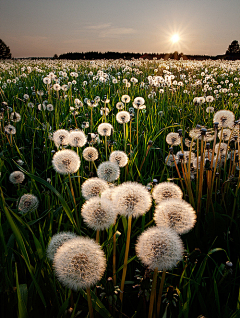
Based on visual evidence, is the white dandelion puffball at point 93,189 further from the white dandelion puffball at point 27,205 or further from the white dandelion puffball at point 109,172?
the white dandelion puffball at point 27,205

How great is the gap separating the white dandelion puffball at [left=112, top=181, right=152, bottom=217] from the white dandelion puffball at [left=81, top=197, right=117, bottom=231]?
0.04 meters

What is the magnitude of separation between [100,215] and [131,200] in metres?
0.17

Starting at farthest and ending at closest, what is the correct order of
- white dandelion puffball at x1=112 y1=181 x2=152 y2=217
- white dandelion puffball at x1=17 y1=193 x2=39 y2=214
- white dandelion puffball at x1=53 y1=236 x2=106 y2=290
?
1. white dandelion puffball at x1=17 y1=193 x2=39 y2=214
2. white dandelion puffball at x1=112 y1=181 x2=152 y2=217
3. white dandelion puffball at x1=53 y1=236 x2=106 y2=290

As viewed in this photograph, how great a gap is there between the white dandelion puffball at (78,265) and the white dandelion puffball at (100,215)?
13 cm

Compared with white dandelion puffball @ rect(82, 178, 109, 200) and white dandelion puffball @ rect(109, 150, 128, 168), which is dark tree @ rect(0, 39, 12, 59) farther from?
white dandelion puffball @ rect(82, 178, 109, 200)

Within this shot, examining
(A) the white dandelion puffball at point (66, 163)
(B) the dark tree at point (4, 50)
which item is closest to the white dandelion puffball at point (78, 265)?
(A) the white dandelion puffball at point (66, 163)

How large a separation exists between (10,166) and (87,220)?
2.18 meters

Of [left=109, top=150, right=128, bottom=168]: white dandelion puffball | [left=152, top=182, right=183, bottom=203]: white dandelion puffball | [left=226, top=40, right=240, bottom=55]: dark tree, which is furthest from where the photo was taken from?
[left=226, top=40, right=240, bottom=55]: dark tree

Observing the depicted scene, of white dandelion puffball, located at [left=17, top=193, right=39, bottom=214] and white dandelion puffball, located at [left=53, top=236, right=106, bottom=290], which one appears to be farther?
white dandelion puffball, located at [left=17, top=193, right=39, bottom=214]

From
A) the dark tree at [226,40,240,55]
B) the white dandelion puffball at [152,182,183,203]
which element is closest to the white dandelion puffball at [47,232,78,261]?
the white dandelion puffball at [152,182,183,203]

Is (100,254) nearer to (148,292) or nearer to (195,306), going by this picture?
(148,292)

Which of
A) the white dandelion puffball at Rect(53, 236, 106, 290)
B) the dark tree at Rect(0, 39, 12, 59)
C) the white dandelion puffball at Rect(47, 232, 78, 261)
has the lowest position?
the white dandelion puffball at Rect(47, 232, 78, 261)

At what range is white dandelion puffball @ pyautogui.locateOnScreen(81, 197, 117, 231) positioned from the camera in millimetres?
1048

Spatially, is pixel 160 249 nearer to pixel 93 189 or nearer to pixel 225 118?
pixel 93 189
